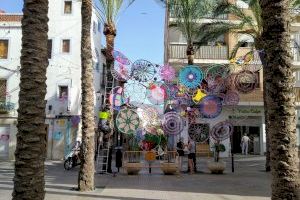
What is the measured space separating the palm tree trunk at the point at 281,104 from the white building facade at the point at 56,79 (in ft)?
91.5

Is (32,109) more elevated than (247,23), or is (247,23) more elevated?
(247,23)

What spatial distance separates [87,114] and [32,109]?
8.95 m

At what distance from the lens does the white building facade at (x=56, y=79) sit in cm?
3338

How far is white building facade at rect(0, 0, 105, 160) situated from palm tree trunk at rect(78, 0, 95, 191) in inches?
752

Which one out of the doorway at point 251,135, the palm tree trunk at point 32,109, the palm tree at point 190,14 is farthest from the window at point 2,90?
the palm tree trunk at point 32,109

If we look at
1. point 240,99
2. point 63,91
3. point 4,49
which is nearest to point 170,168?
point 63,91

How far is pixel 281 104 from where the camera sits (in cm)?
613

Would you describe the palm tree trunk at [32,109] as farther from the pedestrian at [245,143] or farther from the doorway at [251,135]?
the doorway at [251,135]

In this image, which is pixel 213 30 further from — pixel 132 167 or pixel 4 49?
pixel 4 49

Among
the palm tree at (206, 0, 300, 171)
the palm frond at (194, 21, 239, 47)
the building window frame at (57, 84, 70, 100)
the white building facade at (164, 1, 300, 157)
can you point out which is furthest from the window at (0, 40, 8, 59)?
the palm tree at (206, 0, 300, 171)

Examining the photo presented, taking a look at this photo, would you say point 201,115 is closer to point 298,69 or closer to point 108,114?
point 108,114

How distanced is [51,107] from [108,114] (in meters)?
14.5

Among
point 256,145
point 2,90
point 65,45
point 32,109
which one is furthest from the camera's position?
point 256,145

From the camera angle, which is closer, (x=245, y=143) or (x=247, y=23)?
(x=247, y=23)
